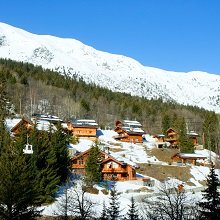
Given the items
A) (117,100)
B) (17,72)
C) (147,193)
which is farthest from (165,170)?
(17,72)

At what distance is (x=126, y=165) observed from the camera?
7619cm

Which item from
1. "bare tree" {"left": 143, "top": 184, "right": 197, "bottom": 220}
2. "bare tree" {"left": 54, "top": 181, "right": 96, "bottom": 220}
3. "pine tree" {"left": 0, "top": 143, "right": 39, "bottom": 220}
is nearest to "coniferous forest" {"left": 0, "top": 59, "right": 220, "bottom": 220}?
"pine tree" {"left": 0, "top": 143, "right": 39, "bottom": 220}

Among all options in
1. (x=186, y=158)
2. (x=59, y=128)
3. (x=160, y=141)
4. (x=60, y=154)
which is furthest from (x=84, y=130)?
(x=60, y=154)

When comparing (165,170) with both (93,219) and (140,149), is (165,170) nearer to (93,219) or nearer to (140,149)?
(140,149)

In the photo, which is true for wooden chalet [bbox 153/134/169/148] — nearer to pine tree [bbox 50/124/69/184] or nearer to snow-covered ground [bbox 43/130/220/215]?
snow-covered ground [bbox 43/130/220/215]

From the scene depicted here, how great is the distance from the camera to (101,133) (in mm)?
121312

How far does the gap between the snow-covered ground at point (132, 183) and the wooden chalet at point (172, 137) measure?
15.1ft

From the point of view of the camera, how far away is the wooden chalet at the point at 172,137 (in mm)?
117025

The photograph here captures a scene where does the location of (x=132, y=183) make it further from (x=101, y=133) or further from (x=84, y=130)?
(x=101, y=133)

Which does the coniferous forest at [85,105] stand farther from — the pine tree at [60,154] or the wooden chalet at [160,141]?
the pine tree at [60,154]

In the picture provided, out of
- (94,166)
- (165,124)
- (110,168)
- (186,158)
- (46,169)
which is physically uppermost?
(165,124)

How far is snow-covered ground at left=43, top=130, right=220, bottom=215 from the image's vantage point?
182 feet

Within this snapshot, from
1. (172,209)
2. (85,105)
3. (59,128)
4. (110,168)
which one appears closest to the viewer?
(172,209)

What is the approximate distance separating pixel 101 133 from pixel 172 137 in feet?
66.8
